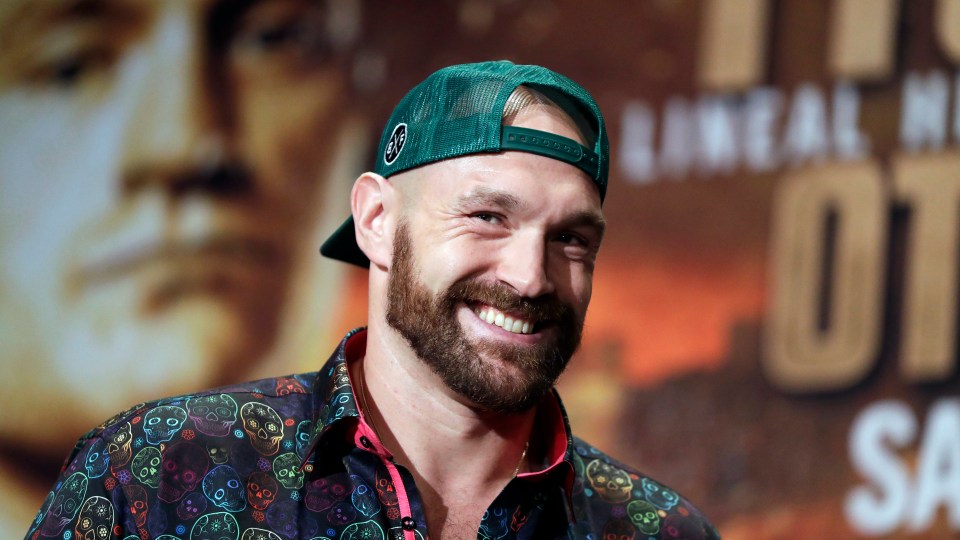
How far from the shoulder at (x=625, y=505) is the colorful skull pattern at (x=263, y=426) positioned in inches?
19.0

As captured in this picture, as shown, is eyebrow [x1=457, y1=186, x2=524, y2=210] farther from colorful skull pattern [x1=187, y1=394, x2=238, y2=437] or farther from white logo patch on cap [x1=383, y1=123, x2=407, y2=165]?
colorful skull pattern [x1=187, y1=394, x2=238, y2=437]

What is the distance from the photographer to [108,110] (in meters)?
4.45

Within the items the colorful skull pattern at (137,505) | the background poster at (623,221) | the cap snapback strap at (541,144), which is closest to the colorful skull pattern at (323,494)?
the colorful skull pattern at (137,505)

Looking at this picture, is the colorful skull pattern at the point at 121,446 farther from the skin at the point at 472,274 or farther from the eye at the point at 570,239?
the eye at the point at 570,239

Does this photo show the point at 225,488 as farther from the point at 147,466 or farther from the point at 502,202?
the point at 502,202

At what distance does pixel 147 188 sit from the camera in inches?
175

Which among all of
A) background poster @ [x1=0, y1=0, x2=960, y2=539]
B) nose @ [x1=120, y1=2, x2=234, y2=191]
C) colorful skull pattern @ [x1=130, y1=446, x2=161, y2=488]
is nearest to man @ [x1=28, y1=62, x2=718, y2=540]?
colorful skull pattern @ [x1=130, y1=446, x2=161, y2=488]

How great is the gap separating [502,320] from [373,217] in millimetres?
322

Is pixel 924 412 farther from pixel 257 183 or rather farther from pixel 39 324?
pixel 39 324

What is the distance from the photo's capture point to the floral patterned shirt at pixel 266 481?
1.56 meters

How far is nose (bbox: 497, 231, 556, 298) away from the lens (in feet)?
5.43

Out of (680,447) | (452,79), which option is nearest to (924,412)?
(680,447)

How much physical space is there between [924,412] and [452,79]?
2285 millimetres

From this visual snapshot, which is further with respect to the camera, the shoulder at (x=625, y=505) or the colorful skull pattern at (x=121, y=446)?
the shoulder at (x=625, y=505)
